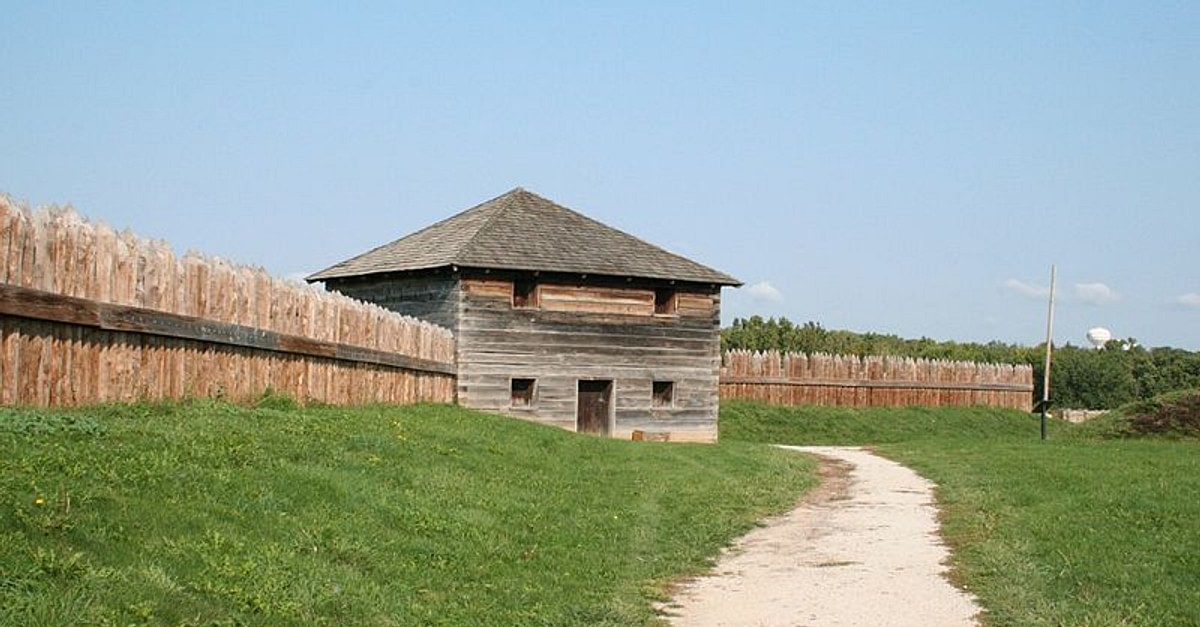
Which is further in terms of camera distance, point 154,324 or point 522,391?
point 522,391

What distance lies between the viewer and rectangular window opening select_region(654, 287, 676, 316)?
1303 inches

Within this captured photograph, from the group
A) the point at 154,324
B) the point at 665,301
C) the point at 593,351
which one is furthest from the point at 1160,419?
the point at 154,324

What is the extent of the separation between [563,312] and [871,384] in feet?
60.3

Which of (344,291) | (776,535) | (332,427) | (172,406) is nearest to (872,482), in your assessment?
(776,535)

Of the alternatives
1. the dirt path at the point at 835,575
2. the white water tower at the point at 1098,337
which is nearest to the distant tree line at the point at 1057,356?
the white water tower at the point at 1098,337

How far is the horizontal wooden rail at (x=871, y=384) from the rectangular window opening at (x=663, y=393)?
30.8 feet

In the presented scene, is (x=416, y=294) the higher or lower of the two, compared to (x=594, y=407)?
higher

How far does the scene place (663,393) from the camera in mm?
33125

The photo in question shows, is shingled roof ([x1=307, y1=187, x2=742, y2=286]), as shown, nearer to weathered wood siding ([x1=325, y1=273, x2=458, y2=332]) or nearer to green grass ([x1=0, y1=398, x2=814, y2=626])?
weathered wood siding ([x1=325, y1=273, x2=458, y2=332])

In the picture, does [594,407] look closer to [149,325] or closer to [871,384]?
[871,384]

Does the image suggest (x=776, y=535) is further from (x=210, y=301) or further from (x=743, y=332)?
(x=743, y=332)

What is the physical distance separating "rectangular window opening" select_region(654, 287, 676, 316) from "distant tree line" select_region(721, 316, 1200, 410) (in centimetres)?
2397

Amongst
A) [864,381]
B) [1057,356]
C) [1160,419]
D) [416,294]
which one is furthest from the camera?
[1057,356]

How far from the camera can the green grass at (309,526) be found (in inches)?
301
